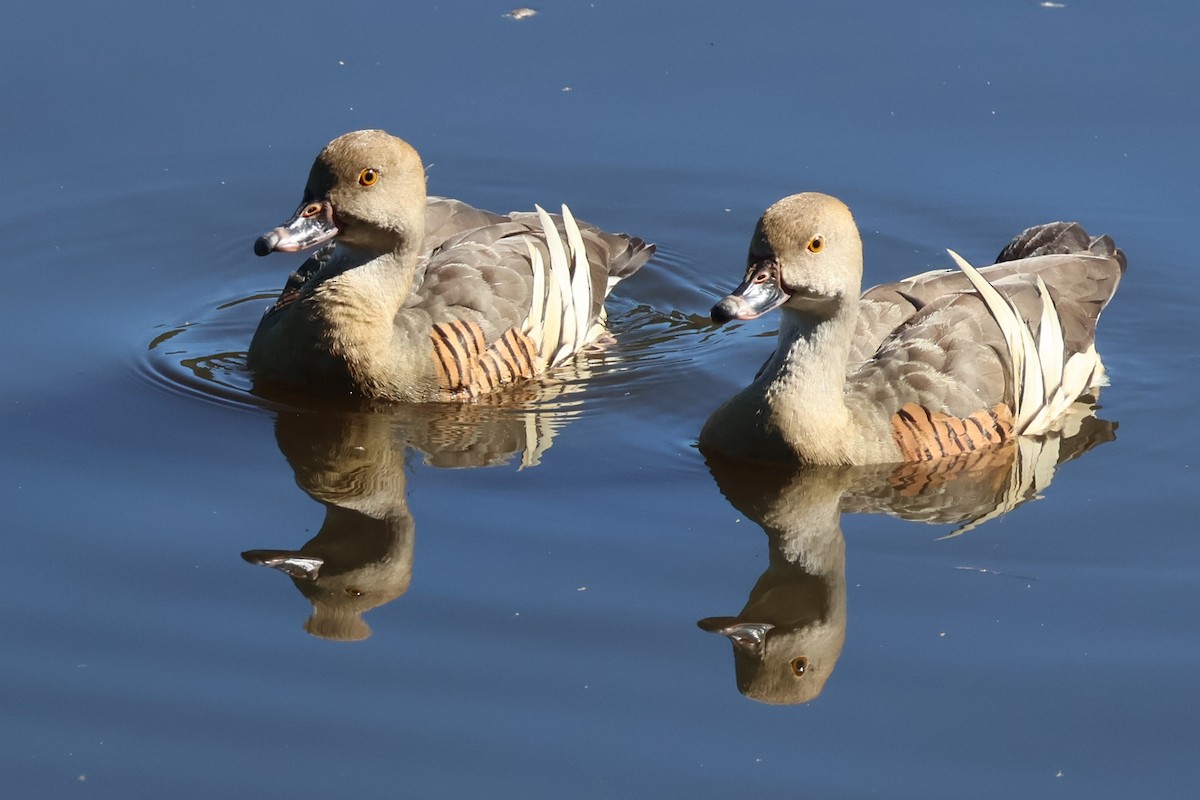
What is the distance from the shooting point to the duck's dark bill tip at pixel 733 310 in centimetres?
934

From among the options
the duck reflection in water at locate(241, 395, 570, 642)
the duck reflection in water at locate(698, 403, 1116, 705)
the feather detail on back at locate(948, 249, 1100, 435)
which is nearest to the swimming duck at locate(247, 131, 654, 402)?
the duck reflection in water at locate(241, 395, 570, 642)

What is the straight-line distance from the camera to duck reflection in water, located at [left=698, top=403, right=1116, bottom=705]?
8.41 m

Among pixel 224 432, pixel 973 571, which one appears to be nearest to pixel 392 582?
pixel 224 432

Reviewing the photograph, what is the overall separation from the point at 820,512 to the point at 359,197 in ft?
10.3

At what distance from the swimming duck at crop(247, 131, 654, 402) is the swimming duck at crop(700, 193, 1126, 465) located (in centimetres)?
163

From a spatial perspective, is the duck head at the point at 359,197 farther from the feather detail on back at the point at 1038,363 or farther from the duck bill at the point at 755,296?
the feather detail on back at the point at 1038,363

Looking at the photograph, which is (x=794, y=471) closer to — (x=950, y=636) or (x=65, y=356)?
(x=950, y=636)

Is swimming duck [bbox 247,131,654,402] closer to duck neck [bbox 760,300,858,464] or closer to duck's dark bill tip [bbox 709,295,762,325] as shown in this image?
duck neck [bbox 760,300,858,464]

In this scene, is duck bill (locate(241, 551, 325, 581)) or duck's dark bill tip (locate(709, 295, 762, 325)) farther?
duck's dark bill tip (locate(709, 295, 762, 325))

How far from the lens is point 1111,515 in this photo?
9.66 m

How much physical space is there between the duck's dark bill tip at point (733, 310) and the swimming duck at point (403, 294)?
2.26 meters

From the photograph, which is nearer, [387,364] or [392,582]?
[392,582]

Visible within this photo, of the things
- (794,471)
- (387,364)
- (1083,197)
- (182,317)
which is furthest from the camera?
(1083,197)

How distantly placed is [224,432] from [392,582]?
77.8 inches
